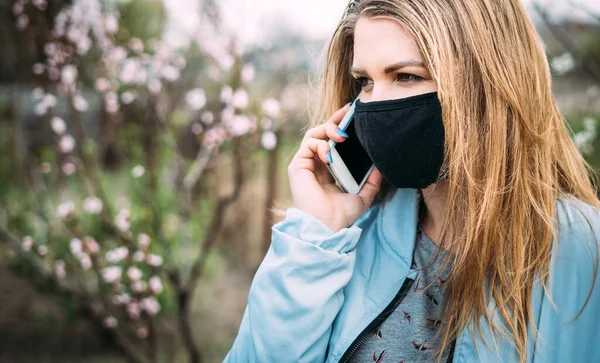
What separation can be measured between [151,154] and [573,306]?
10.4ft

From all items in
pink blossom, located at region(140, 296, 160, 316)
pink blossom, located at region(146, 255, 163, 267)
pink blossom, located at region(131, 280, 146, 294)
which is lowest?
pink blossom, located at region(140, 296, 160, 316)

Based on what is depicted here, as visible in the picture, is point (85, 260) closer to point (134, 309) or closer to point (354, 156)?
point (134, 309)

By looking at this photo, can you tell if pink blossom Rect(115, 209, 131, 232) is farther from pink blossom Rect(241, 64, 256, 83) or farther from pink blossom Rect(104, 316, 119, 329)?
pink blossom Rect(241, 64, 256, 83)

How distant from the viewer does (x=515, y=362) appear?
1.33 m

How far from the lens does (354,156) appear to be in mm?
1785

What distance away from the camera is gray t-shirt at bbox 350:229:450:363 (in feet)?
4.75

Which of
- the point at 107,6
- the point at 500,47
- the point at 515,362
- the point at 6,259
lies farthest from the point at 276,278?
the point at 6,259

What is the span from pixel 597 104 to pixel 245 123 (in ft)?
6.78

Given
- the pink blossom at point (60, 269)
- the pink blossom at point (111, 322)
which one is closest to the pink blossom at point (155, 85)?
the pink blossom at point (60, 269)

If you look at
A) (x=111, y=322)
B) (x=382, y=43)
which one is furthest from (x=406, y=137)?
(x=111, y=322)

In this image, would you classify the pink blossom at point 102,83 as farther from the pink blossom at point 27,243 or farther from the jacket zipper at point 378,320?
the jacket zipper at point 378,320

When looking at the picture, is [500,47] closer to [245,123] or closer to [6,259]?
[245,123]

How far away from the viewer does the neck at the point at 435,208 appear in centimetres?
161

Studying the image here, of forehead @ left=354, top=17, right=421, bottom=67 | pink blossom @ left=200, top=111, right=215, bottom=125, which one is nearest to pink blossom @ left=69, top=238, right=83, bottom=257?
pink blossom @ left=200, top=111, right=215, bottom=125
